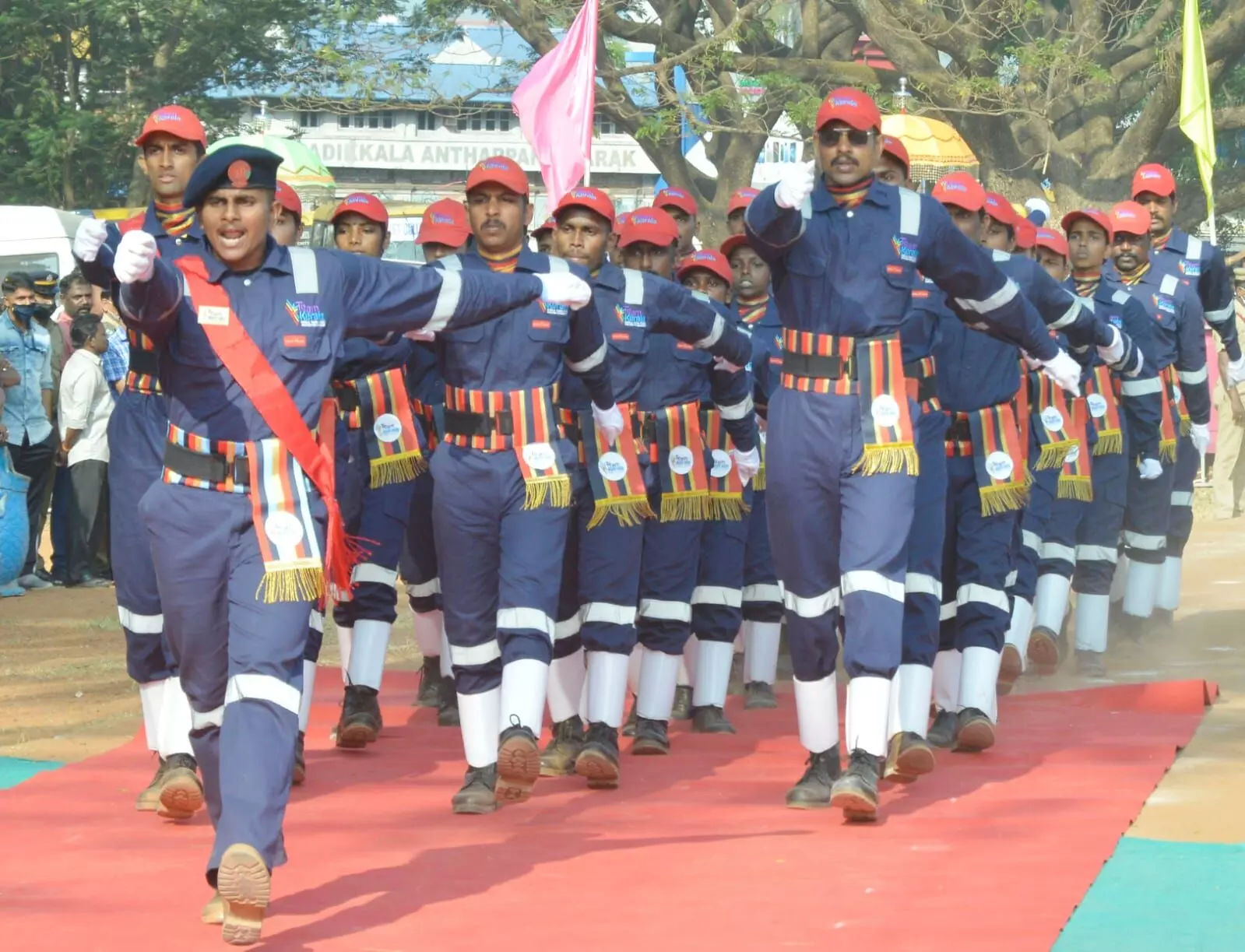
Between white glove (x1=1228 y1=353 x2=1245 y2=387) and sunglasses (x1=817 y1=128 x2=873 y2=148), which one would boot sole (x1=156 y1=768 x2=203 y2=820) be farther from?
white glove (x1=1228 y1=353 x2=1245 y2=387)

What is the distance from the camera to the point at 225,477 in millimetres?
6293

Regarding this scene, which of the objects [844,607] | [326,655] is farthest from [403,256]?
[844,607]

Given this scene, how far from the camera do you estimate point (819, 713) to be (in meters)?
8.10

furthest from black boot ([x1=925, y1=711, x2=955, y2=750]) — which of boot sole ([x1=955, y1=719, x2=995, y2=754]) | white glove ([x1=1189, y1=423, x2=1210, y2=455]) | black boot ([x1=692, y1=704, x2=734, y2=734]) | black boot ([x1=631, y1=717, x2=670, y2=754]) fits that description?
white glove ([x1=1189, y1=423, x2=1210, y2=455])

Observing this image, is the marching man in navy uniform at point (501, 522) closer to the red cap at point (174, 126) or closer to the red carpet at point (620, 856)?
the red carpet at point (620, 856)

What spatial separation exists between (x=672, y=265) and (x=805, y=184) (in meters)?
2.78

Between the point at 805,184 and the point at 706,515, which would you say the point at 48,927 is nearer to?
the point at 805,184

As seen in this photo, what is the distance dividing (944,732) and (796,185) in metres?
2.95

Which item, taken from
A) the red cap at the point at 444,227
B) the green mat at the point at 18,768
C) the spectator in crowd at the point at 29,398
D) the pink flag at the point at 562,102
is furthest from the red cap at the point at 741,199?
the spectator in crowd at the point at 29,398

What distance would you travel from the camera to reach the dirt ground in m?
8.14

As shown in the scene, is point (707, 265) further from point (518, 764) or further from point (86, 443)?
point (86, 443)

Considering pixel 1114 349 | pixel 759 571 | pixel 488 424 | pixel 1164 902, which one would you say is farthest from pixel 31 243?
pixel 1164 902

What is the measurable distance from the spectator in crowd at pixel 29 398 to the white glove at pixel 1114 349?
8.38 meters

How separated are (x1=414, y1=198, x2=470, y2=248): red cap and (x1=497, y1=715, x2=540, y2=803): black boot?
2.99m
